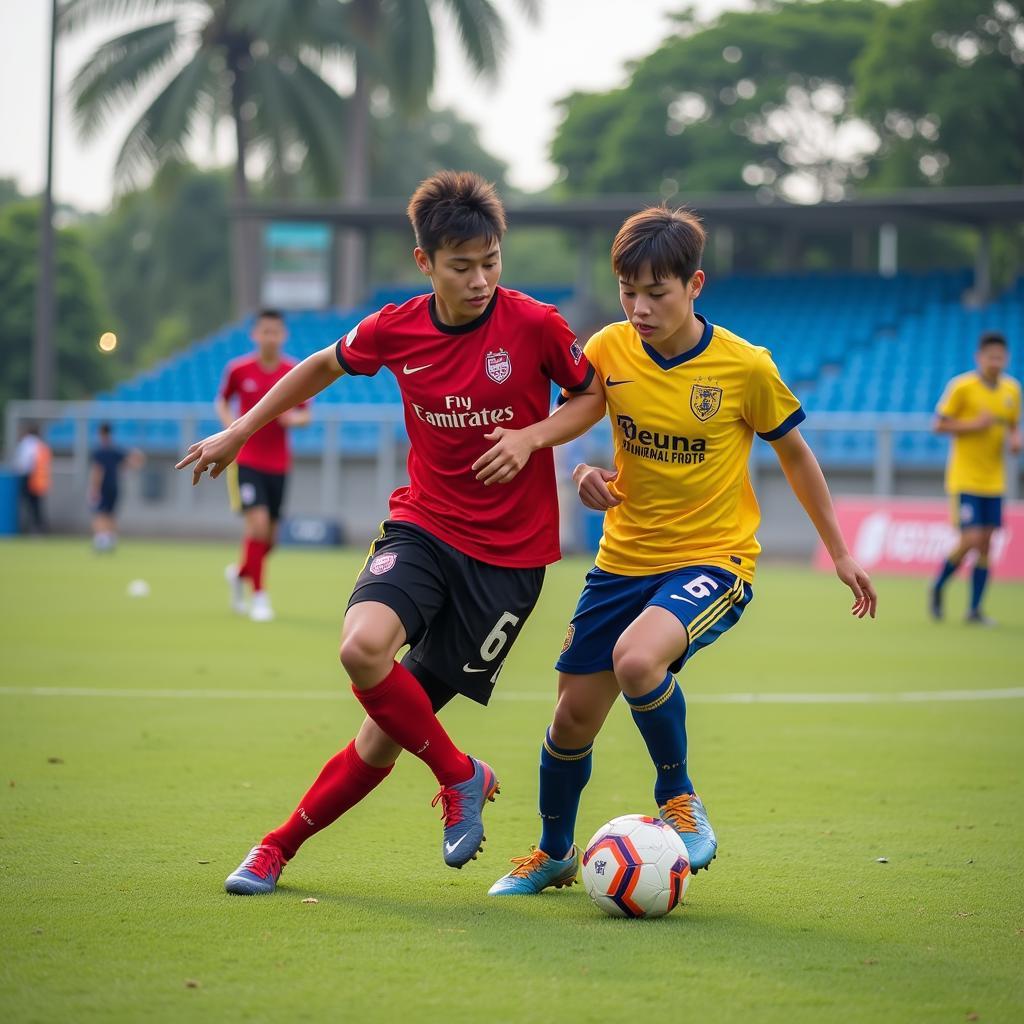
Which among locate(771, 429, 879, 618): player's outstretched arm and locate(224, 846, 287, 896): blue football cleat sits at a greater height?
locate(771, 429, 879, 618): player's outstretched arm

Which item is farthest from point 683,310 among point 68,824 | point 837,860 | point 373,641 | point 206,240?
point 206,240

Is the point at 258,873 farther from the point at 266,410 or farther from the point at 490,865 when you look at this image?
the point at 266,410

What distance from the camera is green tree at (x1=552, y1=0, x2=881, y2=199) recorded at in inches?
1753

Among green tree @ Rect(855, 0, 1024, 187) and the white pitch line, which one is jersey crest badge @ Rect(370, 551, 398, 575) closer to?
the white pitch line

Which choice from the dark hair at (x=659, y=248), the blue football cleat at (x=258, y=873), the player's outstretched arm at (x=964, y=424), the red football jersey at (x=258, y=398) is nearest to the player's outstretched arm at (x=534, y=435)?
the dark hair at (x=659, y=248)

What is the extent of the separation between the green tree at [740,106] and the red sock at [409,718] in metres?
41.0

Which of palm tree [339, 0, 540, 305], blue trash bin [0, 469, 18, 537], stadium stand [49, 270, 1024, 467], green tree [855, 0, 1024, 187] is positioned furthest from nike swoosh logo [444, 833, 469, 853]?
green tree [855, 0, 1024, 187]

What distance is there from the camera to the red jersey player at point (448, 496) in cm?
447

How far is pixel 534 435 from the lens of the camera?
175 inches

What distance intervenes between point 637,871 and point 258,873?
3.54 feet

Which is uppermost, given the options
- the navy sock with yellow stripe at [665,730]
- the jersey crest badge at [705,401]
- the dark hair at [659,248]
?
the dark hair at [659,248]

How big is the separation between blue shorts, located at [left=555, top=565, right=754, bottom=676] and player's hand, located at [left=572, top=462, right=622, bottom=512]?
0.23 metres

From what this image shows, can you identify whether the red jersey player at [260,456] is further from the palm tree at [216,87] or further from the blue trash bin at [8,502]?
the palm tree at [216,87]

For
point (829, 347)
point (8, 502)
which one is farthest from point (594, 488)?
point (829, 347)
